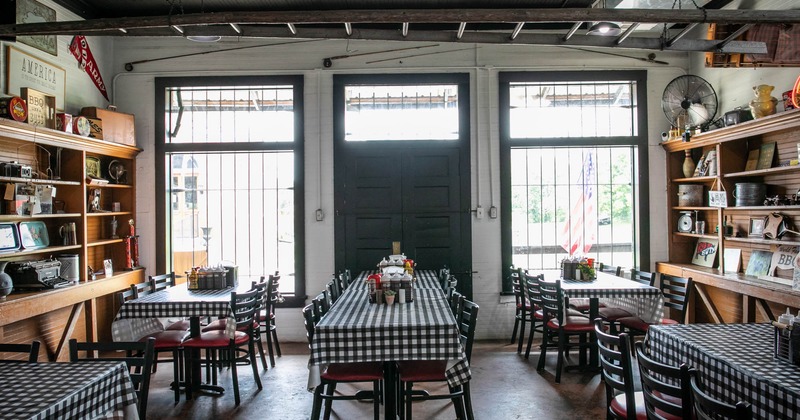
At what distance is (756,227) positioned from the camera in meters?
5.59

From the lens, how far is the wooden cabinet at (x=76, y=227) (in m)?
4.96

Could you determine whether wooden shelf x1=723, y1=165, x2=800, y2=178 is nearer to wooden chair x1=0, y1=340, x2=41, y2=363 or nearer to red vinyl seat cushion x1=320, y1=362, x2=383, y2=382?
red vinyl seat cushion x1=320, y1=362, x2=383, y2=382

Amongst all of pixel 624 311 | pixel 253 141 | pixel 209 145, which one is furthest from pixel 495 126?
pixel 209 145

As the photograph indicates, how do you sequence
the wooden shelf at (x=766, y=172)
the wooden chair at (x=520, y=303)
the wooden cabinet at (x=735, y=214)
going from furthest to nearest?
the wooden chair at (x=520, y=303)
the wooden cabinet at (x=735, y=214)
the wooden shelf at (x=766, y=172)

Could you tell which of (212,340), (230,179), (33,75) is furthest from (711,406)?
(33,75)

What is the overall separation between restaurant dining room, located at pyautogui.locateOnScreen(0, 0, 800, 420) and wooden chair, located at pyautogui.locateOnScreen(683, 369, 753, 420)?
5.85 ft

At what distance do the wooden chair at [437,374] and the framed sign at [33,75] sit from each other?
197 inches

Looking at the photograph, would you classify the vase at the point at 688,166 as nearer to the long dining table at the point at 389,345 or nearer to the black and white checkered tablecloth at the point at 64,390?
the long dining table at the point at 389,345

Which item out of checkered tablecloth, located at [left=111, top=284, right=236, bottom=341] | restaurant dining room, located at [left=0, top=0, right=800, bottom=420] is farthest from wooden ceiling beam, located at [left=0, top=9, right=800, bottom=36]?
checkered tablecloth, located at [left=111, top=284, right=236, bottom=341]

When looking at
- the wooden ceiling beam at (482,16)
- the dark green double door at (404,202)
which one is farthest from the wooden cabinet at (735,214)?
the dark green double door at (404,202)

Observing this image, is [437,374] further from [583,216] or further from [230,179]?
[230,179]

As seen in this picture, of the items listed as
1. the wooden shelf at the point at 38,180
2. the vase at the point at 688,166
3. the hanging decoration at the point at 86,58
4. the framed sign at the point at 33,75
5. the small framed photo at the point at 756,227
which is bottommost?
the small framed photo at the point at 756,227

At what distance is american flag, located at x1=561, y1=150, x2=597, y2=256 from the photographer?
6988 millimetres

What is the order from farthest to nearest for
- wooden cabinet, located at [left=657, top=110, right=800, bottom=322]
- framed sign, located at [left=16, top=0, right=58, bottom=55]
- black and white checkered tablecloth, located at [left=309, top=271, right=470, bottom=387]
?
framed sign, located at [left=16, top=0, right=58, bottom=55] < wooden cabinet, located at [left=657, top=110, right=800, bottom=322] < black and white checkered tablecloth, located at [left=309, top=271, right=470, bottom=387]
